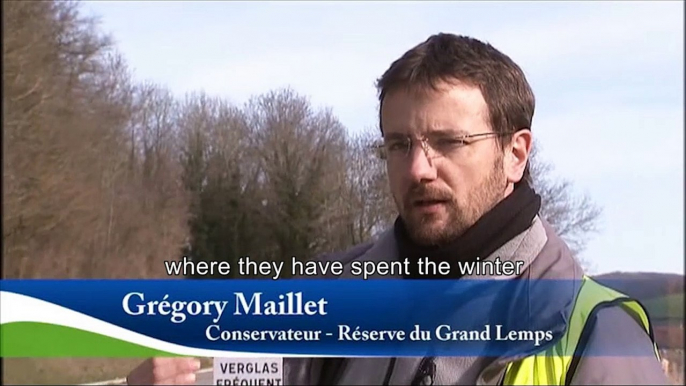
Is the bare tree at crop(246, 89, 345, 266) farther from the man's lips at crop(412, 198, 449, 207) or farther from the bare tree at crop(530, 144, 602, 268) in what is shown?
the bare tree at crop(530, 144, 602, 268)

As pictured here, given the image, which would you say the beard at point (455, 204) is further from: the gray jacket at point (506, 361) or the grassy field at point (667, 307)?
the grassy field at point (667, 307)

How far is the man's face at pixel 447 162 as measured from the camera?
8.38ft

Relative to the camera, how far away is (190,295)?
2758 mm

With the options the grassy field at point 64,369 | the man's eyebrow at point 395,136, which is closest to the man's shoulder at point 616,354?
the man's eyebrow at point 395,136

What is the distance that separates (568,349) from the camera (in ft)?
8.27

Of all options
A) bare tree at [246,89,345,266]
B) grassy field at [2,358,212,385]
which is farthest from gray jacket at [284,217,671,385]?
grassy field at [2,358,212,385]

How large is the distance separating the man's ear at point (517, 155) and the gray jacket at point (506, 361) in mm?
131

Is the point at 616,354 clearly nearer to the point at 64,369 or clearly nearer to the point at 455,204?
the point at 455,204

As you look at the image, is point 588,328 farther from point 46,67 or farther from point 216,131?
point 46,67

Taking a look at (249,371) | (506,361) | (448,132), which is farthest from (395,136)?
(249,371)

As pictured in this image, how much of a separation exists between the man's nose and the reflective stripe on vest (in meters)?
0.46

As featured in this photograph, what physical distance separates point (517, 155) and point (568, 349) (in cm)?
49

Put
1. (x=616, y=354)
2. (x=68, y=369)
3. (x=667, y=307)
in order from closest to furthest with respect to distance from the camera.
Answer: (x=616, y=354) < (x=667, y=307) < (x=68, y=369)

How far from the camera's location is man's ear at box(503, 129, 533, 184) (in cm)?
262
